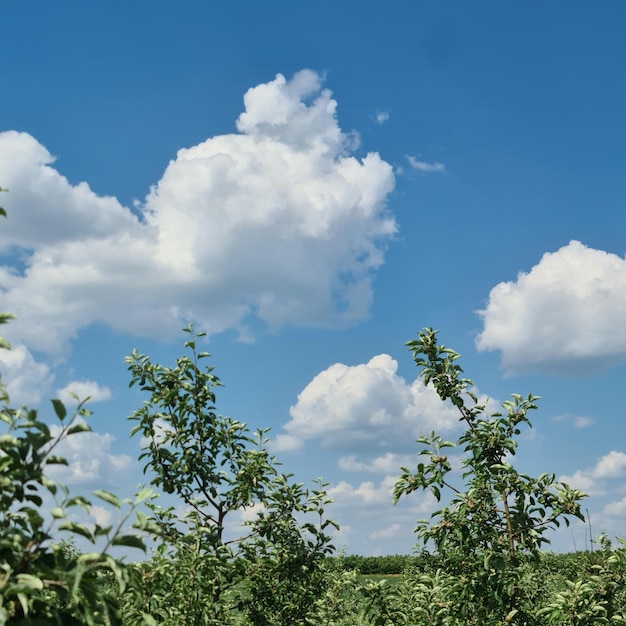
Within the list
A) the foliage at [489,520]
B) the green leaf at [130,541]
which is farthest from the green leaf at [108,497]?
the foliage at [489,520]

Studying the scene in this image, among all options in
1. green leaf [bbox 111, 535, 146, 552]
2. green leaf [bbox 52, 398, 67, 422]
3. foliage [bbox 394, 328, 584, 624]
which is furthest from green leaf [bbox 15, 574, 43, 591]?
foliage [bbox 394, 328, 584, 624]

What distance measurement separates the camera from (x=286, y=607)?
9586 millimetres

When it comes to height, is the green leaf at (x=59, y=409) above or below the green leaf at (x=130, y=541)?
above

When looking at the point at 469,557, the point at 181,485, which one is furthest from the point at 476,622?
the point at 181,485

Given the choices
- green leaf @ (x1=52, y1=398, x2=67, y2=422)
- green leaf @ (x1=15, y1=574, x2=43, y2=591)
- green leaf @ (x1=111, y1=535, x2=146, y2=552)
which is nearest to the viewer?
green leaf @ (x1=15, y1=574, x2=43, y2=591)

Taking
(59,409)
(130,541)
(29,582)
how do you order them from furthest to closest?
(59,409) < (130,541) < (29,582)

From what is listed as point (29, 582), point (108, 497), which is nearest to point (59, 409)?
point (108, 497)

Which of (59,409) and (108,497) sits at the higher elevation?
(59,409)

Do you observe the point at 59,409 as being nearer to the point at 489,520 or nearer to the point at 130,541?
the point at 130,541

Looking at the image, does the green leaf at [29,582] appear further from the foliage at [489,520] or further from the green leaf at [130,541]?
the foliage at [489,520]

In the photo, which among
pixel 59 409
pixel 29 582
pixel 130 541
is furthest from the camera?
pixel 59 409

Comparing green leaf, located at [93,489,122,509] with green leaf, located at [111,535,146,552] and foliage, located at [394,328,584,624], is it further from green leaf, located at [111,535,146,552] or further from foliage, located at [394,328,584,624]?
foliage, located at [394,328,584,624]

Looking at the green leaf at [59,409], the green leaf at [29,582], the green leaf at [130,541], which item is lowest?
the green leaf at [29,582]

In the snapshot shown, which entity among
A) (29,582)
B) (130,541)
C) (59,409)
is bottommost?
(29,582)
